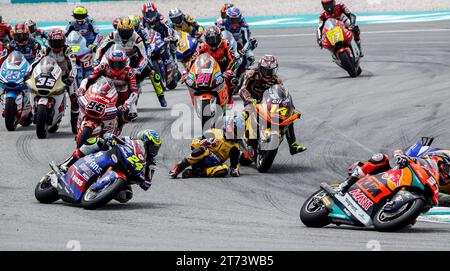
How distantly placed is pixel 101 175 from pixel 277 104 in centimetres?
421

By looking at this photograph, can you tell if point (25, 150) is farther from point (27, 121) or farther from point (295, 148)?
point (295, 148)

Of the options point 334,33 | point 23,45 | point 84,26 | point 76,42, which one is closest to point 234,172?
point 23,45

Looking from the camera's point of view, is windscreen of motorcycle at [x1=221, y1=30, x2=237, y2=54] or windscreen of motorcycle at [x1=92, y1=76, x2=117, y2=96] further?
windscreen of motorcycle at [x1=221, y1=30, x2=237, y2=54]

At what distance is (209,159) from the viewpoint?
15812mm

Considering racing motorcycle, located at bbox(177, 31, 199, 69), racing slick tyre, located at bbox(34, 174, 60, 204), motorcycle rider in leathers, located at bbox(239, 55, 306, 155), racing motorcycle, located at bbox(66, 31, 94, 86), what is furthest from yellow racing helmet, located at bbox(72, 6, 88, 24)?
racing slick tyre, located at bbox(34, 174, 60, 204)

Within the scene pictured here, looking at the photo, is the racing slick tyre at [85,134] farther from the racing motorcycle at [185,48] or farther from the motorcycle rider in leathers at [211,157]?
the racing motorcycle at [185,48]

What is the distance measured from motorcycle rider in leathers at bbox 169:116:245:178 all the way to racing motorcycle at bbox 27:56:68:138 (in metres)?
3.66

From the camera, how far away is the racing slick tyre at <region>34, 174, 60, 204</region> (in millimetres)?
13227

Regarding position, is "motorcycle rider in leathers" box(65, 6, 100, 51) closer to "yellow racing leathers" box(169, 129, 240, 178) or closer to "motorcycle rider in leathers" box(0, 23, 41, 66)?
"motorcycle rider in leathers" box(0, 23, 41, 66)

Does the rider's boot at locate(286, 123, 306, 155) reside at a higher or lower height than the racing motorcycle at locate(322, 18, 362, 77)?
higher

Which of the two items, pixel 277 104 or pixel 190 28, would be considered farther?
pixel 190 28
